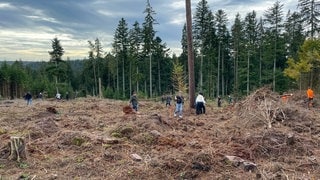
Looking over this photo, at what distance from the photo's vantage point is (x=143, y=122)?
10836 millimetres

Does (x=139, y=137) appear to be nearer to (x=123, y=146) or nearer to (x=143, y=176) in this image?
(x=123, y=146)

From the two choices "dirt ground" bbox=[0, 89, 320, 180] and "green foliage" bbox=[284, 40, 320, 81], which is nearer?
"dirt ground" bbox=[0, 89, 320, 180]

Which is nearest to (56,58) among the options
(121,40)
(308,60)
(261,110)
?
(121,40)

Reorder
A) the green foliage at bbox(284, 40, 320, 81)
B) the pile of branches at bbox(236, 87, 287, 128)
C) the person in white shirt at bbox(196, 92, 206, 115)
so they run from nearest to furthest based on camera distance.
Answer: the pile of branches at bbox(236, 87, 287, 128) → the person in white shirt at bbox(196, 92, 206, 115) → the green foliage at bbox(284, 40, 320, 81)

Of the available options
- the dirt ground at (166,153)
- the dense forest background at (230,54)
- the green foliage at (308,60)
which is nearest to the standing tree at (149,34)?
the dense forest background at (230,54)

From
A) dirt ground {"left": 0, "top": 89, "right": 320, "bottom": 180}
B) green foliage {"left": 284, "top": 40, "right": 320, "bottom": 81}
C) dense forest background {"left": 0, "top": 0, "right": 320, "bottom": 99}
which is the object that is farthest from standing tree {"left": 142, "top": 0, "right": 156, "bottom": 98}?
dirt ground {"left": 0, "top": 89, "right": 320, "bottom": 180}

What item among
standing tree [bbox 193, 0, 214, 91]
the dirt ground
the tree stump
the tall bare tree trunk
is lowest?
the dirt ground

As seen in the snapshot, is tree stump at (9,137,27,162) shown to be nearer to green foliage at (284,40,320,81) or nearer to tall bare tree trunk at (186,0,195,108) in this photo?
tall bare tree trunk at (186,0,195,108)

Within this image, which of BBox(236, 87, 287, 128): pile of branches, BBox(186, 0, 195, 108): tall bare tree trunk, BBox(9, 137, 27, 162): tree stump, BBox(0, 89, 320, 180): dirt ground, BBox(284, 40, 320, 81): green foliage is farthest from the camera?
BBox(284, 40, 320, 81): green foliage

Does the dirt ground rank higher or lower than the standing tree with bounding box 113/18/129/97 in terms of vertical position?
lower

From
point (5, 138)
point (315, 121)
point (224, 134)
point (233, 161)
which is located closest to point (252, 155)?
point (233, 161)

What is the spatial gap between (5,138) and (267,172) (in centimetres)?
746

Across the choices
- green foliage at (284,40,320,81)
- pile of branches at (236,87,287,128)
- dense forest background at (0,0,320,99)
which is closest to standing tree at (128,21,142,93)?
dense forest background at (0,0,320,99)

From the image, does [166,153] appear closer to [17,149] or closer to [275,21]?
[17,149]
